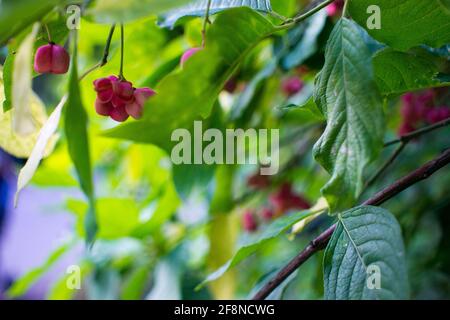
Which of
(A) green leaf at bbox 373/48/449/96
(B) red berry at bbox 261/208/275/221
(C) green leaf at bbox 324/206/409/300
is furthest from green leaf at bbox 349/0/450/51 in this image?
(B) red berry at bbox 261/208/275/221

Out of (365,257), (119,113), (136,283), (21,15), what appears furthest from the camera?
(136,283)

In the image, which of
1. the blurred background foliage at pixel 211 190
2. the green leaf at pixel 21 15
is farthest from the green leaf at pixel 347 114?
the blurred background foliage at pixel 211 190

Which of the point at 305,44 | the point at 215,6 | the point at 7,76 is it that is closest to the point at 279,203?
the point at 305,44

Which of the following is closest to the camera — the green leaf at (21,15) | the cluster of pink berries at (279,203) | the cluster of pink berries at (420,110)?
the green leaf at (21,15)

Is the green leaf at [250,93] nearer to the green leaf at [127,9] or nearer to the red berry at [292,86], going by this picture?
the red berry at [292,86]

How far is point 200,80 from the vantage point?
0.50m

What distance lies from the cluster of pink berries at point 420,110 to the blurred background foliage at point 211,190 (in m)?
0.04

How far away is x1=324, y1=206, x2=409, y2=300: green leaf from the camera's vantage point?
1.68ft

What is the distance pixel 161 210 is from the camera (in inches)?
50.7

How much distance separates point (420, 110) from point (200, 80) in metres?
0.80

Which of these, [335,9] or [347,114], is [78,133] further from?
[335,9]

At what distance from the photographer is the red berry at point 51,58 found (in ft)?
2.13

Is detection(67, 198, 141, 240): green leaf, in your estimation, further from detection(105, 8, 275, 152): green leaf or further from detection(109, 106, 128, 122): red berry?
detection(105, 8, 275, 152): green leaf
